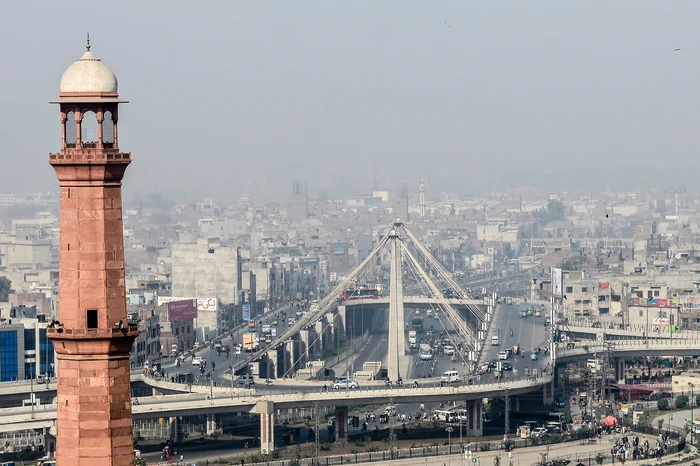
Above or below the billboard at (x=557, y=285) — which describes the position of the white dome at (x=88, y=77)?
above

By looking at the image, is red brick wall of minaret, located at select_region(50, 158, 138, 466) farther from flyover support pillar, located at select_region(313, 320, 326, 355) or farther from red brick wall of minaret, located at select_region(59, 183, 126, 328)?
flyover support pillar, located at select_region(313, 320, 326, 355)

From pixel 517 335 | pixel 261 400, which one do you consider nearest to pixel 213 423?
pixel 261 400

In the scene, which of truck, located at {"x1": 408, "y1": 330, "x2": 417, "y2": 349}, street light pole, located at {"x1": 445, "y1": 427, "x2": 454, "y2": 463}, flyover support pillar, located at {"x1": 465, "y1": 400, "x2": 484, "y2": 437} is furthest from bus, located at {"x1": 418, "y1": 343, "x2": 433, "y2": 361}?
street light pole, located at {"x1": 445, "y1": 427, "x2": 454, "y2": 463}

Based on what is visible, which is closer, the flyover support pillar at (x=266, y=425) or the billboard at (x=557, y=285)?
the flyover support pillar at (x=266, y=425)

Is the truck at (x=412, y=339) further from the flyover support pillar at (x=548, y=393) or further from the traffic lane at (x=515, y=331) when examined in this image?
the flyover support pillar at (x=548, y=393)

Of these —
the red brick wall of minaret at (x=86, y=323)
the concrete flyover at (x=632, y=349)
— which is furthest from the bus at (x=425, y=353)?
the red brick wall of minaret at (x=86, y=323)

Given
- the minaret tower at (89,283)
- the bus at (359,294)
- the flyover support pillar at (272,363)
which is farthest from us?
the bus at (359,294)

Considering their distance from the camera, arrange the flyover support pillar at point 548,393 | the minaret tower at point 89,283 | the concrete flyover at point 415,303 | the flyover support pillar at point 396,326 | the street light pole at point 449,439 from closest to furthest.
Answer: the minaret tower at point 89,283 → the street light pole at point 449,439 → the flyover support pillar at point 548,393 → the flyover support pillar at point 396,326 → the concrete flyover at point 415,303
